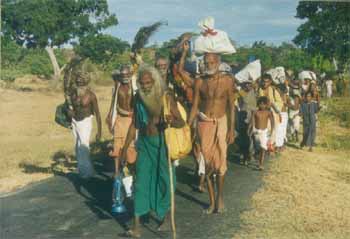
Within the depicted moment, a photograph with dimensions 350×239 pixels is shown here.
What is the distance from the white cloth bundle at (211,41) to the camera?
8.46 m

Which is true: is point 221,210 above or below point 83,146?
below

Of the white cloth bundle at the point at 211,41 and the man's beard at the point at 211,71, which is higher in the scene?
the white cloth bundle at the point at 211,41

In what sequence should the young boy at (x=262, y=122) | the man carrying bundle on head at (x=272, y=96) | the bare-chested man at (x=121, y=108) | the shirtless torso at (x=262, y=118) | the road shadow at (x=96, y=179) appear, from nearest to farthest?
the road shadow at (x=96, y=179), the bare-chested man at (x=121, y=108), the young boy at (x=262, y=122), the shirtless torso at (x=262, y=118), the man carrying bundle on head at (x=272, y=96)

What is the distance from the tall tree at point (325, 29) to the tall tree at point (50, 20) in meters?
13.7

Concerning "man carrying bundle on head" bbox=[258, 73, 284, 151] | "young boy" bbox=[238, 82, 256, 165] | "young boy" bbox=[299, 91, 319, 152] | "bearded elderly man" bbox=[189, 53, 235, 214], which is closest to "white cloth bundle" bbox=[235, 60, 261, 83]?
"man carrying bundle on head" bbox=[258, 73, 284, 151]

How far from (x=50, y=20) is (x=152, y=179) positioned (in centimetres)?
3719

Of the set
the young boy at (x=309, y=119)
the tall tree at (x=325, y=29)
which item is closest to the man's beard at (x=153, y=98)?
the young boy at (x=309, y=119)

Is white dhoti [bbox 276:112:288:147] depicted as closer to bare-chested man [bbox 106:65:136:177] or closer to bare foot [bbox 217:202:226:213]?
bare-chested man [bbox 106:65:136:177]

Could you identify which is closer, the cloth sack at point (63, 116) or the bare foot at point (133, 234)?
the bare foot at point (133, 234)

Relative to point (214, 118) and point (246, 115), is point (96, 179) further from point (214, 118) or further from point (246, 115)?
point (246, 115)

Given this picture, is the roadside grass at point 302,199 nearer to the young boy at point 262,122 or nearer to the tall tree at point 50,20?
the young boy at point 262,122

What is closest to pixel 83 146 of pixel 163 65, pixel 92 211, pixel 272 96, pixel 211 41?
pixel 163 65

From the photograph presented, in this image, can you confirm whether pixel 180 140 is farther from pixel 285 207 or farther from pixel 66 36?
pixel 66 36

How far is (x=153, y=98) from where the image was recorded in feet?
21.4
